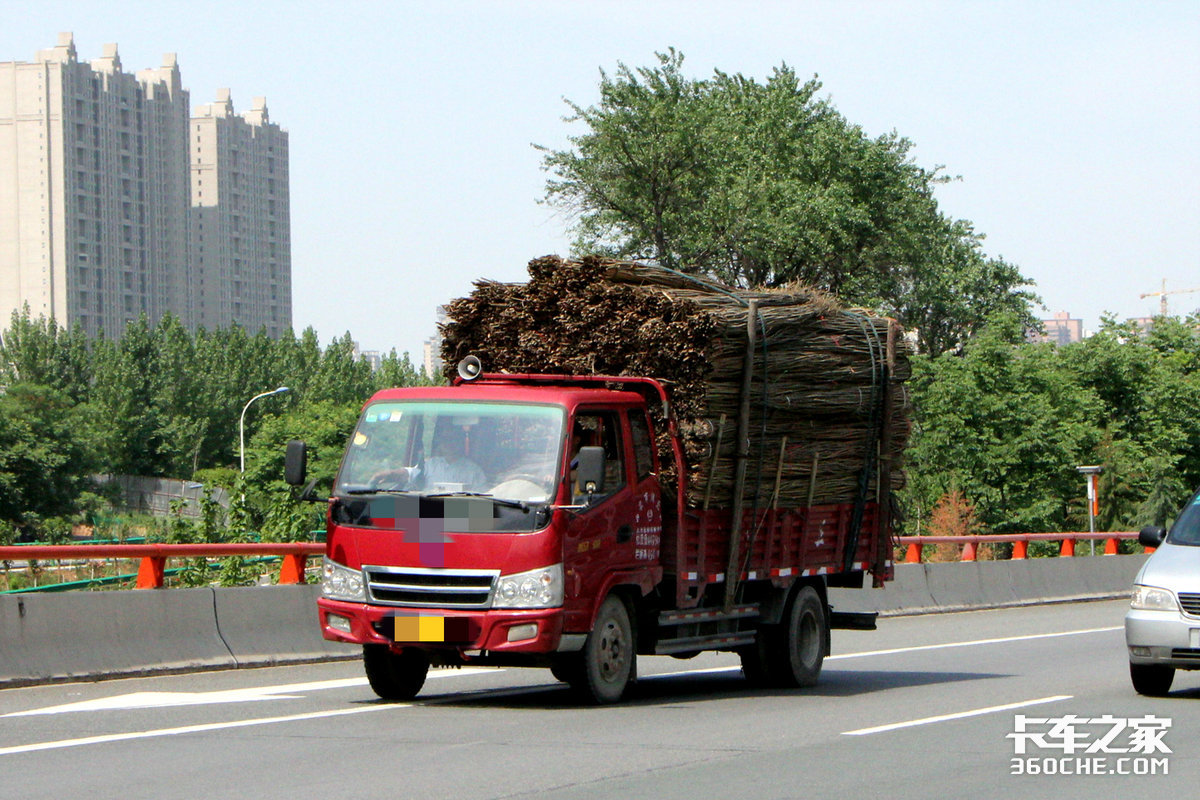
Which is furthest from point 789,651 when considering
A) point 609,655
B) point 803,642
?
point 609,655

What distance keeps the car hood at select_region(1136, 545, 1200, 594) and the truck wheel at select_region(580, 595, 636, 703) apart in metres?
3.77

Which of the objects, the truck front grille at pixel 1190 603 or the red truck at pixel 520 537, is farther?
the truck front grille at pixel 1190 603

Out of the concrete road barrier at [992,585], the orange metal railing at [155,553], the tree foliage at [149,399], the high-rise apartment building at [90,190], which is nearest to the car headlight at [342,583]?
the orange metal railing at [155,553]

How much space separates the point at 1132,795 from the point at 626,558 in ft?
14.5

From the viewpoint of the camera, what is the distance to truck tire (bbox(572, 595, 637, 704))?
11.1m

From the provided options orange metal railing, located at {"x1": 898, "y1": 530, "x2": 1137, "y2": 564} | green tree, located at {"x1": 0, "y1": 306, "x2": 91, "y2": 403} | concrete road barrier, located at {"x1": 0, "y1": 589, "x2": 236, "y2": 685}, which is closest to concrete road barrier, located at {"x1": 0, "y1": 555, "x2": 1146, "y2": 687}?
concrete road barrier, located at {"x1": 0, "y1": 589, "x2": 236, "y2": 685}

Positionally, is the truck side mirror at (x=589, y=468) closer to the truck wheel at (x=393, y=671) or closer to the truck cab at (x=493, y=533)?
the truck cab at (x=493, y=533)

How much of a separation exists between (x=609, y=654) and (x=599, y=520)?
3.33 ft

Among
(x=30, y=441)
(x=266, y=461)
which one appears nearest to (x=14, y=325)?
(x=30, y=441)

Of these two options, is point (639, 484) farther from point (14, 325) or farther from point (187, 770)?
point (14, 325)

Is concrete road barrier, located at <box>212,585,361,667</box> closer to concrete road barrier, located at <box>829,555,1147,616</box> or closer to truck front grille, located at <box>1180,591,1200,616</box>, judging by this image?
truck front grille, located at <box>1180,591,1200,616</box>

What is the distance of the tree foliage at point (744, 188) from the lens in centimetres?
5438

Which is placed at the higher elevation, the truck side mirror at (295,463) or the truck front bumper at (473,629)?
the truck side mirror at (295,463)

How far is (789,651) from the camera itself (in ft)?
43.5
